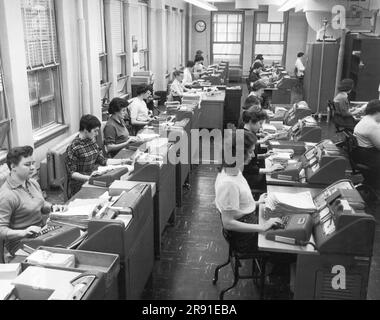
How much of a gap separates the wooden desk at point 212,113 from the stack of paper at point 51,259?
21.4ft

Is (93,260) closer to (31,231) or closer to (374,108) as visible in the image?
(31,231)

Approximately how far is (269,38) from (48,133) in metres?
13.3

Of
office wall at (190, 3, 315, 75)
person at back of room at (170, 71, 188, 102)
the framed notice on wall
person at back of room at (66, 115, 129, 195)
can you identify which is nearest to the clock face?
office wall at (190, 3, 315, 75)

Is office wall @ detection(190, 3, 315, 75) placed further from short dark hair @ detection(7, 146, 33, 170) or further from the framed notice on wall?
short dark hair @ detection(7, 146, 33, 170)

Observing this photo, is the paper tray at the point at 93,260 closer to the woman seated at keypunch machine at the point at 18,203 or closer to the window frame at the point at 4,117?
the woman seated at keypunch machine at the point at 18,203

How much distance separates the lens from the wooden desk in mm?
8883

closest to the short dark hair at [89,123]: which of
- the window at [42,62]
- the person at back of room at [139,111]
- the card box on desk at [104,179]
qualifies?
the card box on desk at [104,179]

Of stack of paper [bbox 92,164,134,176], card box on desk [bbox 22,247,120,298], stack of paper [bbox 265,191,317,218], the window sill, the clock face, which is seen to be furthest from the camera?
the clock face

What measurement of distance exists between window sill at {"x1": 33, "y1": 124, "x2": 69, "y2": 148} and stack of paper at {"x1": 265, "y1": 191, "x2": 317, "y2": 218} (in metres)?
3.49

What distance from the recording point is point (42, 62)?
5.88 m

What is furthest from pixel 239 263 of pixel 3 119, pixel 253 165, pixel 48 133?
pixel 48 133

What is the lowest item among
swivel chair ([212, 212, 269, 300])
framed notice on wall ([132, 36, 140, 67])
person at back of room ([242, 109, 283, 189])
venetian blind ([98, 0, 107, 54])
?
swivel chair ([212, 212, 269, 300])

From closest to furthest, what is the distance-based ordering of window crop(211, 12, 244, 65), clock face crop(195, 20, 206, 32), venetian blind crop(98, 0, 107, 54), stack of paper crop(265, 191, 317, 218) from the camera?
stack of paper crop(265, 191, 317, 218) < venetian blind crop(98, 0, 107, 54) < window crop(211, 12, 244, 65) < clock face crop(195, 20, 206, 32)

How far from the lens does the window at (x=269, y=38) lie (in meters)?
17.3
